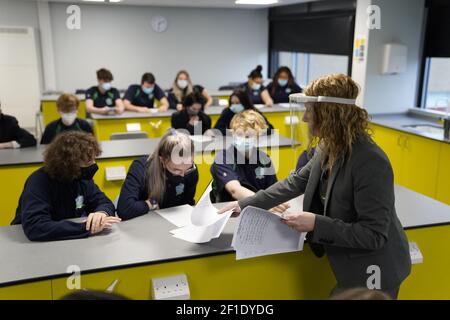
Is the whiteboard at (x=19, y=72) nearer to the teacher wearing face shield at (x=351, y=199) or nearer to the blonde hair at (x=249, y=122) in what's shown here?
the blonde hair at (x=249, y=122)

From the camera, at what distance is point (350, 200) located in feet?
5.49

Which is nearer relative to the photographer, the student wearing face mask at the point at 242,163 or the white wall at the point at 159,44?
the student wearing face mask at the point at 242,163

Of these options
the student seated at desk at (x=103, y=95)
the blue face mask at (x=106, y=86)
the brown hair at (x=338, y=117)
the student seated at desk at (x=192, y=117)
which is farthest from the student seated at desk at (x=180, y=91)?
the brown hair at (x=338, y=117)

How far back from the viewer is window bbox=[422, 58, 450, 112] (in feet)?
17.9

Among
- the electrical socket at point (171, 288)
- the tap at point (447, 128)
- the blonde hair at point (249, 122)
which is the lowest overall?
the electrical socket at point (171, 288)

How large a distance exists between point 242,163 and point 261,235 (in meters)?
1.01

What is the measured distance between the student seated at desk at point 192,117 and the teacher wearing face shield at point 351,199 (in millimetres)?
3290

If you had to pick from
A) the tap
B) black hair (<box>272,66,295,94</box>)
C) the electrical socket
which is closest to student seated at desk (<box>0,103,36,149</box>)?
the electrical socket

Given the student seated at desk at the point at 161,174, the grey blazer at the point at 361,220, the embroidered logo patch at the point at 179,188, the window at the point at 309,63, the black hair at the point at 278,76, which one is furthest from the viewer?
the window at the point at 309,63

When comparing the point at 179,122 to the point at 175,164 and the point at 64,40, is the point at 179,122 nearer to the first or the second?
the point at 175,164

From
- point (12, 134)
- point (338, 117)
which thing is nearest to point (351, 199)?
point (338, 117)

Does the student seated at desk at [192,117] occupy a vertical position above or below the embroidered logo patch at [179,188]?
above

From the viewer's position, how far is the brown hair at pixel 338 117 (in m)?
1.66

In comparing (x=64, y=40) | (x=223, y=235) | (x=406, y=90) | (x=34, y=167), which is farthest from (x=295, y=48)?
(x=223, y=235)
